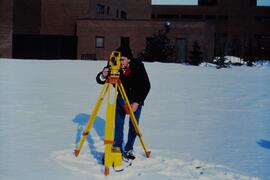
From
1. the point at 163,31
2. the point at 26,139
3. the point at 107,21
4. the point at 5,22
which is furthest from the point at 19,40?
the point at 26,139

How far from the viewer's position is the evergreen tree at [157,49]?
38344mm

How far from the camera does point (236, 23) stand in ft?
212

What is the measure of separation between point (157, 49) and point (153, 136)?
31.0 m

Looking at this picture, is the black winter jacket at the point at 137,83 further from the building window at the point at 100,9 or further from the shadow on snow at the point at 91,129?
the building window at the point at 100,9

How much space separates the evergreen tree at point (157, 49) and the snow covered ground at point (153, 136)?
24.2 meters

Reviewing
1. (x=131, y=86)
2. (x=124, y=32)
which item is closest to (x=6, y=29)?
(x=124, y=32)

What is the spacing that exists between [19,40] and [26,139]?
33.7m

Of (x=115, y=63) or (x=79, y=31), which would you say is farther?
(x=79, y=31)

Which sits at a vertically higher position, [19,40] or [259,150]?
[19,40]

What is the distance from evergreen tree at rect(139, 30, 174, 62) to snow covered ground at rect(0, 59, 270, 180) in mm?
24227

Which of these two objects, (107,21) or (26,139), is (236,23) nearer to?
(107,21)

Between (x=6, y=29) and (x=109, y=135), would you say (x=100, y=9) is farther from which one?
(x=109, y=135)

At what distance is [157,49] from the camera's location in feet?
126

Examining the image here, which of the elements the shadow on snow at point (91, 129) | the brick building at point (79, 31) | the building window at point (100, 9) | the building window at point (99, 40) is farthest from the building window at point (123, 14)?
the shadow on snow at point (91, 129)
